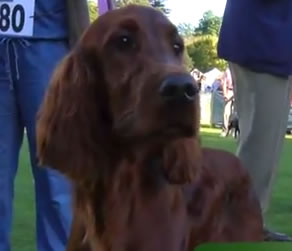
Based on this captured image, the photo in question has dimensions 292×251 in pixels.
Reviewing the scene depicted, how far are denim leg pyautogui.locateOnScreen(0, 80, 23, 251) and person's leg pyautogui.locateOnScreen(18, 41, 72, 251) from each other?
0.16 ft

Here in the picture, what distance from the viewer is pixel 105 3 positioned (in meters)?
3.94

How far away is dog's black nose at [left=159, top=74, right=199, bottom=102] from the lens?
2471mm

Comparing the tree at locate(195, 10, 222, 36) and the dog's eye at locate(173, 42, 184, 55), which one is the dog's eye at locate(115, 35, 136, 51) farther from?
the tree at locate(195, 10, 222, 36)

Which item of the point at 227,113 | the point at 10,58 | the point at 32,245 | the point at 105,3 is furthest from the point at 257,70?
the point at 227,113

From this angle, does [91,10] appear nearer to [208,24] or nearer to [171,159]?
[171,159]

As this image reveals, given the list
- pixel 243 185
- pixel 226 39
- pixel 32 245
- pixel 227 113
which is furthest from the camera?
pixel 227 113

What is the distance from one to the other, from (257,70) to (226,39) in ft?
0.63

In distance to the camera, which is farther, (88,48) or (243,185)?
(243,185)

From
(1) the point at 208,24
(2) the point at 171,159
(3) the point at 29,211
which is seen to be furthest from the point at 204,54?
(2) the point at 171,159

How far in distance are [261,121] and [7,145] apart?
1098 mm

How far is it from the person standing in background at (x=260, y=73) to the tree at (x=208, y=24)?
155 ft

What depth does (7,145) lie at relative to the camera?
4.01m

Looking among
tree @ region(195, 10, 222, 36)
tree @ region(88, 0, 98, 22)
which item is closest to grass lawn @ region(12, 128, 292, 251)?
tree @ region(88, 0, 98, 22)

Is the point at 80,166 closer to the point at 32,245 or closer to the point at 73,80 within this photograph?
the point at 73,80
